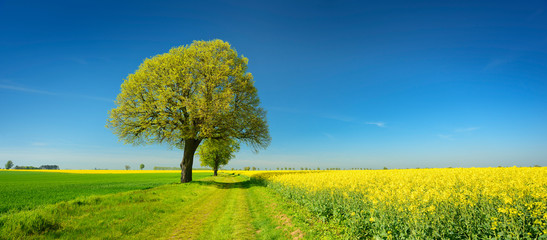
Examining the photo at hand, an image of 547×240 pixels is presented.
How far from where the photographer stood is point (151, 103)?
886 inches

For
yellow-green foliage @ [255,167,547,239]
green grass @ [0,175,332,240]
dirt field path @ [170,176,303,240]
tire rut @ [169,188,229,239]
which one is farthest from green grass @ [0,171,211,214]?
yellow-green foliage @ [255,167,547,239]

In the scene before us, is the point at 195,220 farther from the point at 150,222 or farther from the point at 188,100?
the point at 188,100

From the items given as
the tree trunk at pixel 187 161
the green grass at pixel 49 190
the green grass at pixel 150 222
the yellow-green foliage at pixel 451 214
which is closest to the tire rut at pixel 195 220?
the green grass at pixel 150 222

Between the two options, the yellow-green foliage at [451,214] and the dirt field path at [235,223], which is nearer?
the yellow-green foliage at [451,214]

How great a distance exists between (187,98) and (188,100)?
0.93 m

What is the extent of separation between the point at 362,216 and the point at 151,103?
22.7 m

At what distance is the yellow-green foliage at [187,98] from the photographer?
22.3m

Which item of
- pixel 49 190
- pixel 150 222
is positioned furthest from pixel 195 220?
pixel 49 190

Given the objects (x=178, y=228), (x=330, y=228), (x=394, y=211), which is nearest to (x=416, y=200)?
(x=394, y=211)

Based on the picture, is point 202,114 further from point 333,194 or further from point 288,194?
point 333,194

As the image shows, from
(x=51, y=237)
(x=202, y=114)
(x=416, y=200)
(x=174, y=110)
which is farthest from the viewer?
(x=174, y=110)

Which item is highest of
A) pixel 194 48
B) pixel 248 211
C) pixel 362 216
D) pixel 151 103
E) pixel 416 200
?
pixel 194 48

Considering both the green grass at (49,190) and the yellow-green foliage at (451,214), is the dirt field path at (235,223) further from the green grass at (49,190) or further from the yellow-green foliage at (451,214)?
the green grass at (49,190)

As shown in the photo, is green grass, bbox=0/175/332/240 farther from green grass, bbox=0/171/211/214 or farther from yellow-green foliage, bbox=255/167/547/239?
green grass, bbox=0/171/211/214
